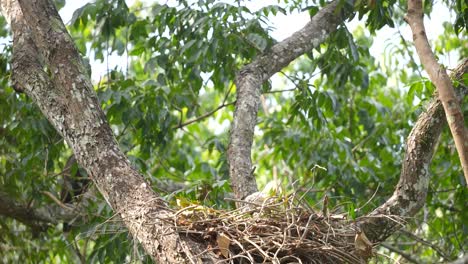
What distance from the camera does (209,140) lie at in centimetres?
651

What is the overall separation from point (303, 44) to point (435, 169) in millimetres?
1945

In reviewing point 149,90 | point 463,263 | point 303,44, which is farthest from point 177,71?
point 463,263

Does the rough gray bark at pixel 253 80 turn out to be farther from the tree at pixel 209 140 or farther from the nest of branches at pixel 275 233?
the nest of branches at pixel 275 233

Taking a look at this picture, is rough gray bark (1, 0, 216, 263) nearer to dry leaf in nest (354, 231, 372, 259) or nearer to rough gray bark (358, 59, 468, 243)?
dry leaf in nest (354, 231, 372, 259)

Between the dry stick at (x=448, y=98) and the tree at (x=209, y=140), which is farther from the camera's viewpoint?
the tree at (x=209, y=140)

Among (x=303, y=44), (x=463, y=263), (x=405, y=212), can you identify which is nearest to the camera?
(x=463, y=263)

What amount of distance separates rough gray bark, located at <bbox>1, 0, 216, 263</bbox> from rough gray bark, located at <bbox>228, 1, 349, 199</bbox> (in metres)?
0.84

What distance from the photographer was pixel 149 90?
231 inches

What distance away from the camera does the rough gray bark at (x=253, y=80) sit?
14.6 ft

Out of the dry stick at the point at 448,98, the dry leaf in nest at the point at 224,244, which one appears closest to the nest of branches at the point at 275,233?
the dry leaf in nest at the point at 224,244

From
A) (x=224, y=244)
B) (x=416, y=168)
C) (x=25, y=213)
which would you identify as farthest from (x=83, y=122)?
(x=25, y=213)

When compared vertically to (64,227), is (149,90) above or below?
above

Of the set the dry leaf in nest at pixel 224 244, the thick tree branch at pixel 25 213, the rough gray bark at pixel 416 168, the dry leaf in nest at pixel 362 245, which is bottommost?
the dry leaf in nest at pixel 362 245

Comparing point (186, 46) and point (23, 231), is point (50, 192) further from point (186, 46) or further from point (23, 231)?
point (186, 46)
